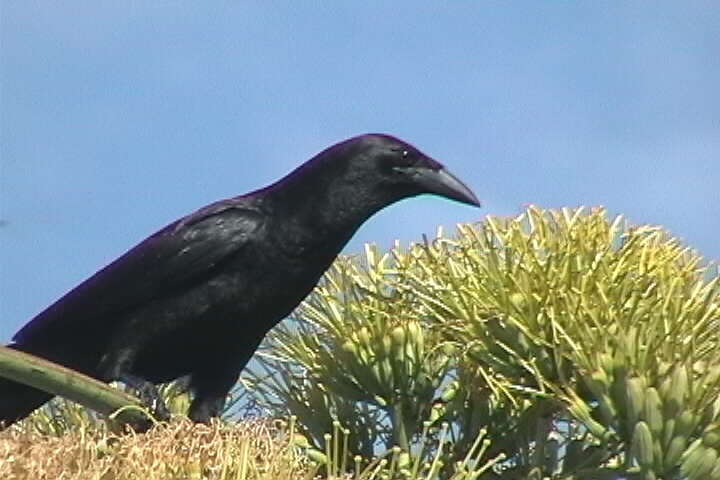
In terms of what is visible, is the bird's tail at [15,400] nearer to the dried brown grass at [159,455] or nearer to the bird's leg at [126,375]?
the bird's leg at [126,375]

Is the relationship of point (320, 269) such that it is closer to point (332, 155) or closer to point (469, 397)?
point (332, 155)

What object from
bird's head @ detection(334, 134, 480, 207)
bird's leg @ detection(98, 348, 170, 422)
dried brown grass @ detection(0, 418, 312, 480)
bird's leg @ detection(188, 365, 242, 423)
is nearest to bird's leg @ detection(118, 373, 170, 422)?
bird's leg @ detection(98, 348, 170, 422)

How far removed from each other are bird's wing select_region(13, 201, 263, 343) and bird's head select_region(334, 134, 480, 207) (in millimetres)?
256

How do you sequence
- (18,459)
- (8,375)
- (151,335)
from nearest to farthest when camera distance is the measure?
(18,459) < (8,375) < (151,335)

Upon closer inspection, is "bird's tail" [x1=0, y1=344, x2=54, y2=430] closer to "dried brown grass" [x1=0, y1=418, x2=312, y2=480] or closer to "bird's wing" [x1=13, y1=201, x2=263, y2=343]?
"bird's wing" [x1=13, y1=201, x2=263, y2=343]

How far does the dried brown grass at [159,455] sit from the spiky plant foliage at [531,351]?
1.93ft

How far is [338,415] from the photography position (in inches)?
117

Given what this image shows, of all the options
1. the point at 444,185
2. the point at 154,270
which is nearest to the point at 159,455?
the point at 444,185

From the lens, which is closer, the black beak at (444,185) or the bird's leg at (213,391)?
the black beak at (444,185)

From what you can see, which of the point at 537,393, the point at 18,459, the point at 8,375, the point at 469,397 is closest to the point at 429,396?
the point at 469,397

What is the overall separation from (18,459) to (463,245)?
1.28 m

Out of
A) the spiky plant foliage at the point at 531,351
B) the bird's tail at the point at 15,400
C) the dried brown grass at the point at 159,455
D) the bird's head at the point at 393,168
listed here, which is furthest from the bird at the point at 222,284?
the dried brown grass at the point at 159,455

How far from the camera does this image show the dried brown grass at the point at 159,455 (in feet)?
5.70

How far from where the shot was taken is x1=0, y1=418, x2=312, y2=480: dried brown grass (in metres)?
1.74
